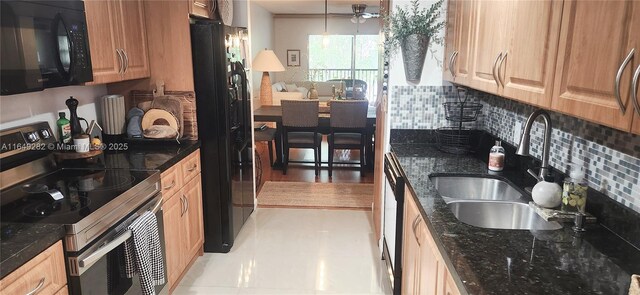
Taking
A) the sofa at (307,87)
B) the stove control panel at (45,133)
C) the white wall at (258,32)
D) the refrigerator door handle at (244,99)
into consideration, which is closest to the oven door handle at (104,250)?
the stove control panel at (45,133)

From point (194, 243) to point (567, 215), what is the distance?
2308 mm

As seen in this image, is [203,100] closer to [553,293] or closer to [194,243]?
[194,243]

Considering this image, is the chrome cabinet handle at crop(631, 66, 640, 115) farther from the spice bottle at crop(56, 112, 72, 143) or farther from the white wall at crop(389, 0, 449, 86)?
the spice bottle at crop(56, 112, 72, 143)

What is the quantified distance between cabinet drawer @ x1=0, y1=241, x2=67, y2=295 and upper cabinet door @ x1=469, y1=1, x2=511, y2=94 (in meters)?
1.77

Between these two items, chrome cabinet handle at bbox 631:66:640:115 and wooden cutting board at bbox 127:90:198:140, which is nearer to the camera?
chrome cabinet handle at bbox 631:66:640:115

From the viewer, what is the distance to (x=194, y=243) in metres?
2.95

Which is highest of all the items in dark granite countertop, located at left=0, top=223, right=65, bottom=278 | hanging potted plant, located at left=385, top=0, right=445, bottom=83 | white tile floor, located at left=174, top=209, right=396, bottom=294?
hanging potted plant, located at left=385, top=0, right=445, bottom=83

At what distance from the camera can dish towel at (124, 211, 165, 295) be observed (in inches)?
76.5

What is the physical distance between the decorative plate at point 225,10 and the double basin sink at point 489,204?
2226mm

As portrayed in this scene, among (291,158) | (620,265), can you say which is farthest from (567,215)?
(291,158)

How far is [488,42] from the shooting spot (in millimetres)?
1822

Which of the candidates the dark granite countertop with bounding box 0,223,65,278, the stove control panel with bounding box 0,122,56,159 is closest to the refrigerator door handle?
the stove control panel with bounding box 0,122,56,159

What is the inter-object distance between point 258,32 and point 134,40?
604 cm

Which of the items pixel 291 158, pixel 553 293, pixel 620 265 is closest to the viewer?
pixel 553 293
